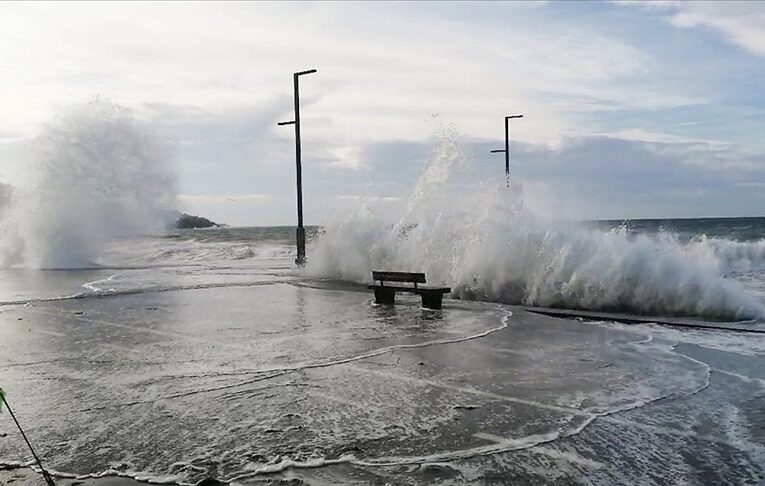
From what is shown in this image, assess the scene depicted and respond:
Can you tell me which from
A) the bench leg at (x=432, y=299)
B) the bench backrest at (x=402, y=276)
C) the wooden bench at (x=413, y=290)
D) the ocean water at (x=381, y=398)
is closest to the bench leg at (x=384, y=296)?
the wooden bench at (x=413, y=290)

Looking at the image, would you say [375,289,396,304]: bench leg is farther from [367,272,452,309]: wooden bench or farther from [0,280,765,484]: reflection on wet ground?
[0,280,765,484]: reflection on wet ground

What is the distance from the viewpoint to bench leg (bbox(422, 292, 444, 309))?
45.5 ft

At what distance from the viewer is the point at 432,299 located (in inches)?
550

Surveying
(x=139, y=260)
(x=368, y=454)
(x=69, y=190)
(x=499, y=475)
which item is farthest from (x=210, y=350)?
(x=139, y=260)

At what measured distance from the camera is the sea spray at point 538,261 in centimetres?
1407

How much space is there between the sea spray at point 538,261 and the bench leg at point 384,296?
2.71 metres

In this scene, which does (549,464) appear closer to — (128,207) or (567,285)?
(567,285)

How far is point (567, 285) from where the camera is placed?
49.9 feet

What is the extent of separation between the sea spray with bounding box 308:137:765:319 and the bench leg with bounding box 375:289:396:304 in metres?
2.71

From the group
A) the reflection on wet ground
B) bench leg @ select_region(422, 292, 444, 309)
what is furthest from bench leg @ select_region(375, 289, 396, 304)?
the reflection on wet ground

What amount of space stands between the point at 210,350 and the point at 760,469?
682 centimetres

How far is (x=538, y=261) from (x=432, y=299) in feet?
11.8

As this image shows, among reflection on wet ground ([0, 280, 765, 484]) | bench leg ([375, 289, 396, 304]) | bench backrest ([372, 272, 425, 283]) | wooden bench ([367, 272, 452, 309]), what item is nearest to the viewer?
reflection on wet ground ([0, 280, 765, 484])

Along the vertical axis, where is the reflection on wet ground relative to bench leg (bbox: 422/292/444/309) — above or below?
below
